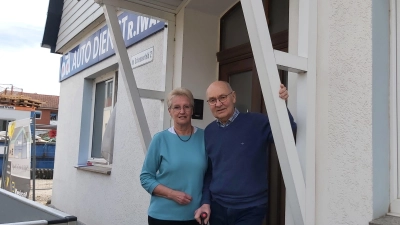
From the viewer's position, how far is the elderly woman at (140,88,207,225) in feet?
7.11

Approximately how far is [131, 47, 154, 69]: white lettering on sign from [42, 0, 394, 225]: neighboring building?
0.08 ft

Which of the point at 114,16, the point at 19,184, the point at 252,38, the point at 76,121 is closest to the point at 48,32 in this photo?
the point at 76,121

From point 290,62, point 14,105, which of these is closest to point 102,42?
point 290,62

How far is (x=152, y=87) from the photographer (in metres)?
4.32

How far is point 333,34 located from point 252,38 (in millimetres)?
487

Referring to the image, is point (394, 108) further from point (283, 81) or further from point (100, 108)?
point (100, 108)

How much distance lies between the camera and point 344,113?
190 cm

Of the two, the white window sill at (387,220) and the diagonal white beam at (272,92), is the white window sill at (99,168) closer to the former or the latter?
the diagonal white beam at (272,92)

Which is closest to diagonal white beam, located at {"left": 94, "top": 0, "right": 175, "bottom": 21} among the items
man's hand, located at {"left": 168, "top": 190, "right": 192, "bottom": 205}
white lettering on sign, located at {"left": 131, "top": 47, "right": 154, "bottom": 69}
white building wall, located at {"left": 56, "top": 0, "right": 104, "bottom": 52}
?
white lettering on sign, located at {"left": 131, "top": 47, "right": 154, "bottom": 69}

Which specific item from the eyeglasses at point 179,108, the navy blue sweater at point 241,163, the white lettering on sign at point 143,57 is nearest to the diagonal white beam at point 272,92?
the navy blue sweater at point 241,163

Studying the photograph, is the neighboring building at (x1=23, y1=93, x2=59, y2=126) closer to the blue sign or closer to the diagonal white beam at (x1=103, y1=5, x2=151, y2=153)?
the blue sign

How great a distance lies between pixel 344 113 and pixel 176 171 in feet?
3.20

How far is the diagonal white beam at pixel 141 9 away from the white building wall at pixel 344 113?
1.73 meters

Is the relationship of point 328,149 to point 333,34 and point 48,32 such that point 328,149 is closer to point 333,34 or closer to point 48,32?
point 333,34
